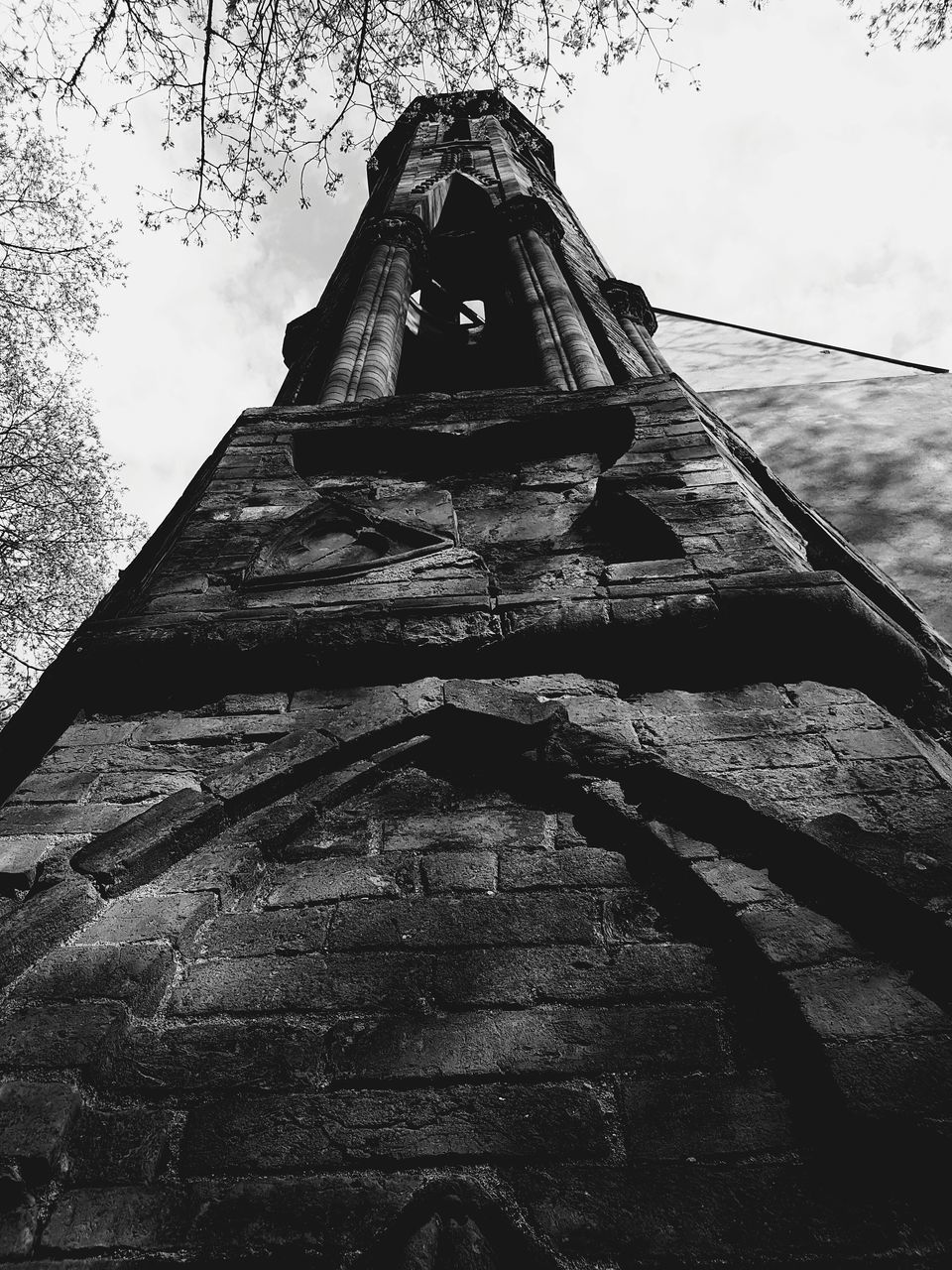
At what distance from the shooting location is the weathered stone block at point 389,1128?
1.36m

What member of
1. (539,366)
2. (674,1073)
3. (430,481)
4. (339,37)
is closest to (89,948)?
(674,1073)

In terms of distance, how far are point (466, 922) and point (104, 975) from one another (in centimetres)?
72

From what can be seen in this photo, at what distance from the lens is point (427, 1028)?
61.2 inches

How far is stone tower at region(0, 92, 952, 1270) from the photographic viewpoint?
4.21ft

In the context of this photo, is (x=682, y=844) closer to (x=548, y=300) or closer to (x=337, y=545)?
(x=337, y=545)

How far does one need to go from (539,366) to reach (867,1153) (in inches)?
229

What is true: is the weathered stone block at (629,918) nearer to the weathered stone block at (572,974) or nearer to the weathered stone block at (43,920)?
the weathered stone block at (572,974)

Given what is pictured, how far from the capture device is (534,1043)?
151 centimetres

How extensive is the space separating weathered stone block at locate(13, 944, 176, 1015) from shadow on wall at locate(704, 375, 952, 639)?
414cm

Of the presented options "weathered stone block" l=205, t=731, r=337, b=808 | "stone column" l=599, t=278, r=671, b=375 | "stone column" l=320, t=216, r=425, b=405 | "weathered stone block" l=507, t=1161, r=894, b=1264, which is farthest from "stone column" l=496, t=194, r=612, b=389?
"weathered stone block" l=507, t=1161, r=894, b=1264

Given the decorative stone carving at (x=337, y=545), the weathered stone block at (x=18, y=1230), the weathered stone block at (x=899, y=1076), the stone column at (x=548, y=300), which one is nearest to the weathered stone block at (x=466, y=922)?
the weathered stone block at (x=899, y=1076)

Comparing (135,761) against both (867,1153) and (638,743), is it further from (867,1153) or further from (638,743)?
(867,1153)

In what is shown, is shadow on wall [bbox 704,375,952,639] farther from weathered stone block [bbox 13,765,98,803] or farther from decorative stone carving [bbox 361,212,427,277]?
weathered stone block [bbox 13,765,98,803]

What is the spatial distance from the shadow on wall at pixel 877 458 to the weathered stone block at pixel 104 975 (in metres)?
4.14
